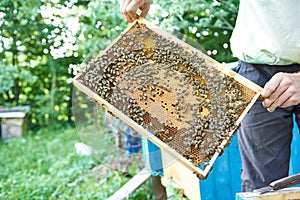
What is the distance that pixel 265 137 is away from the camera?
2145mm

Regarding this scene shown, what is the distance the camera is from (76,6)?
434 centimetres

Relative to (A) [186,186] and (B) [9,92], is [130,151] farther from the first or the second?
(B) [9,92]

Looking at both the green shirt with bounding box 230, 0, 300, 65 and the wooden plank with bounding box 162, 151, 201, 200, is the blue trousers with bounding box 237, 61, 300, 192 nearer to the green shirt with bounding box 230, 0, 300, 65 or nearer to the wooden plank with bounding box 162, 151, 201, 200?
the green shirt with bounding box 230, 0, 300, 65

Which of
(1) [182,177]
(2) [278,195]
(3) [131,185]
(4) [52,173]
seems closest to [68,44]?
(4) [52,173]

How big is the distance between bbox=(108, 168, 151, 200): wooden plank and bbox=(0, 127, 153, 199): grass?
140 millimetres

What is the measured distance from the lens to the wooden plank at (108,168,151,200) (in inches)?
135

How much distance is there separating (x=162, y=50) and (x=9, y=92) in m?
4.71

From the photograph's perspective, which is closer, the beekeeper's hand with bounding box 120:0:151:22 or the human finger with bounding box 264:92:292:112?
the human finger with bounding box 264:92:292:112

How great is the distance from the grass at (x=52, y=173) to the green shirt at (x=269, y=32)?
2.01 meters

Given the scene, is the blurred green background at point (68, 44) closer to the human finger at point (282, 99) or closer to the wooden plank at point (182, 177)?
the wooden plank at point (182, 177)

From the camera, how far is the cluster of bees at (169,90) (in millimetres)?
1818

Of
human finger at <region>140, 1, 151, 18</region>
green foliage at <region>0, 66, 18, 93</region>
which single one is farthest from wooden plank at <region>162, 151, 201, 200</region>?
green foliage at <region>0, 66, 18, 93</region>

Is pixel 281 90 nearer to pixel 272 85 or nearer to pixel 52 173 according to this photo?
pixel 272 85

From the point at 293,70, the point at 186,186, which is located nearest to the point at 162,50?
the point at 293,70
